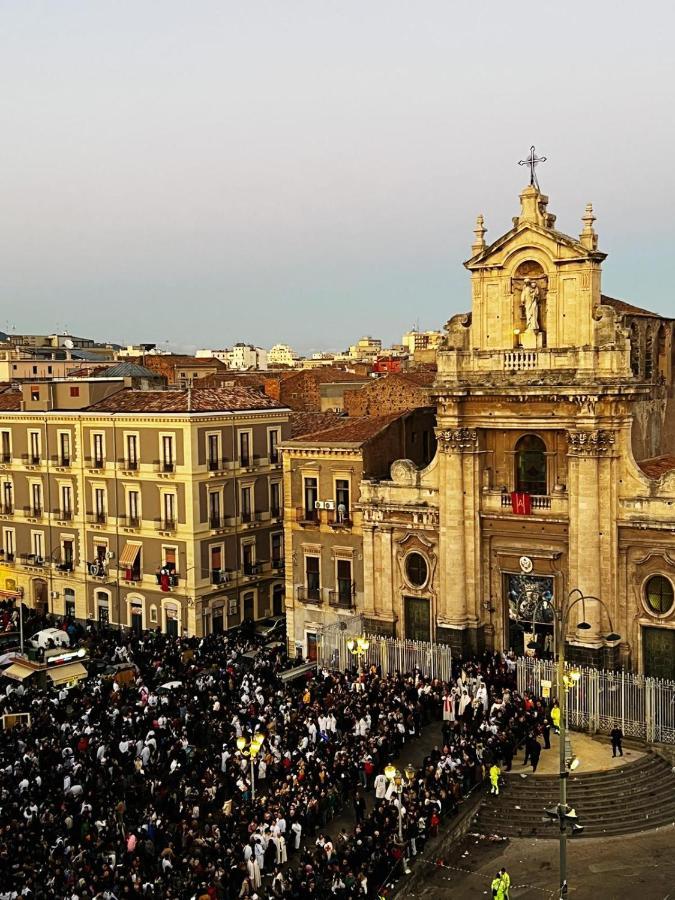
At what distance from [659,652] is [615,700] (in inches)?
139

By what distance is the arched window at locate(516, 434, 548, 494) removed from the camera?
40.2 m

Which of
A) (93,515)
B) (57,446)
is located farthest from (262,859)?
(57,446)

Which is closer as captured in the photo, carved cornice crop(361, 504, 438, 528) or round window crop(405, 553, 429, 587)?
carved cornice crop(361, 504, 438, 528)

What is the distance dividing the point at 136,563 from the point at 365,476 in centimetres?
1385

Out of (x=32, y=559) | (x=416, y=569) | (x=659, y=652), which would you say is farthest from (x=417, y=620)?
(x=32, y=559)

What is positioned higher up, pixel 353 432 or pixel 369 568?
pixel 353 432

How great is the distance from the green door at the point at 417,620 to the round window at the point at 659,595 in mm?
9443

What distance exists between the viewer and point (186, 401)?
1932 inches

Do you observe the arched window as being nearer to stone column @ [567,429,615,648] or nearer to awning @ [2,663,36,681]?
stone column @ [567,429,615,648]

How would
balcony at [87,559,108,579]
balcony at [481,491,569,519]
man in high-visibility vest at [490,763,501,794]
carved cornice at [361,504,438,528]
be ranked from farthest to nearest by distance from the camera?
balcony at [87,559,108,579], carved cornice at [361,504,438,528], balcony at [481,491,569,519], man in high-visibility vest at [490,763,501,794]

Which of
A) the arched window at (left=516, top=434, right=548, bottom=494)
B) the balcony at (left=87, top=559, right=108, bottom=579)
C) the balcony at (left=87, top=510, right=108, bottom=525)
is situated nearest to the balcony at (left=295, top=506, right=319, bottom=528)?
the arched window at (left=516, top=434, right=548, bottom=494)

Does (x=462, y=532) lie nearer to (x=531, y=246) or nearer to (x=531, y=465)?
(x=531, y=465)

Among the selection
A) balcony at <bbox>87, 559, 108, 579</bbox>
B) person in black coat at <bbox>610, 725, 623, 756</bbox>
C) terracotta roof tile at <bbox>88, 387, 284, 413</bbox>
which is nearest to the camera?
person in black coat at <bbox>610, 725, 623, 756</bbox>

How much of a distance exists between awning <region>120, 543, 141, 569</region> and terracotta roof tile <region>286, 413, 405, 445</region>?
421 inches
